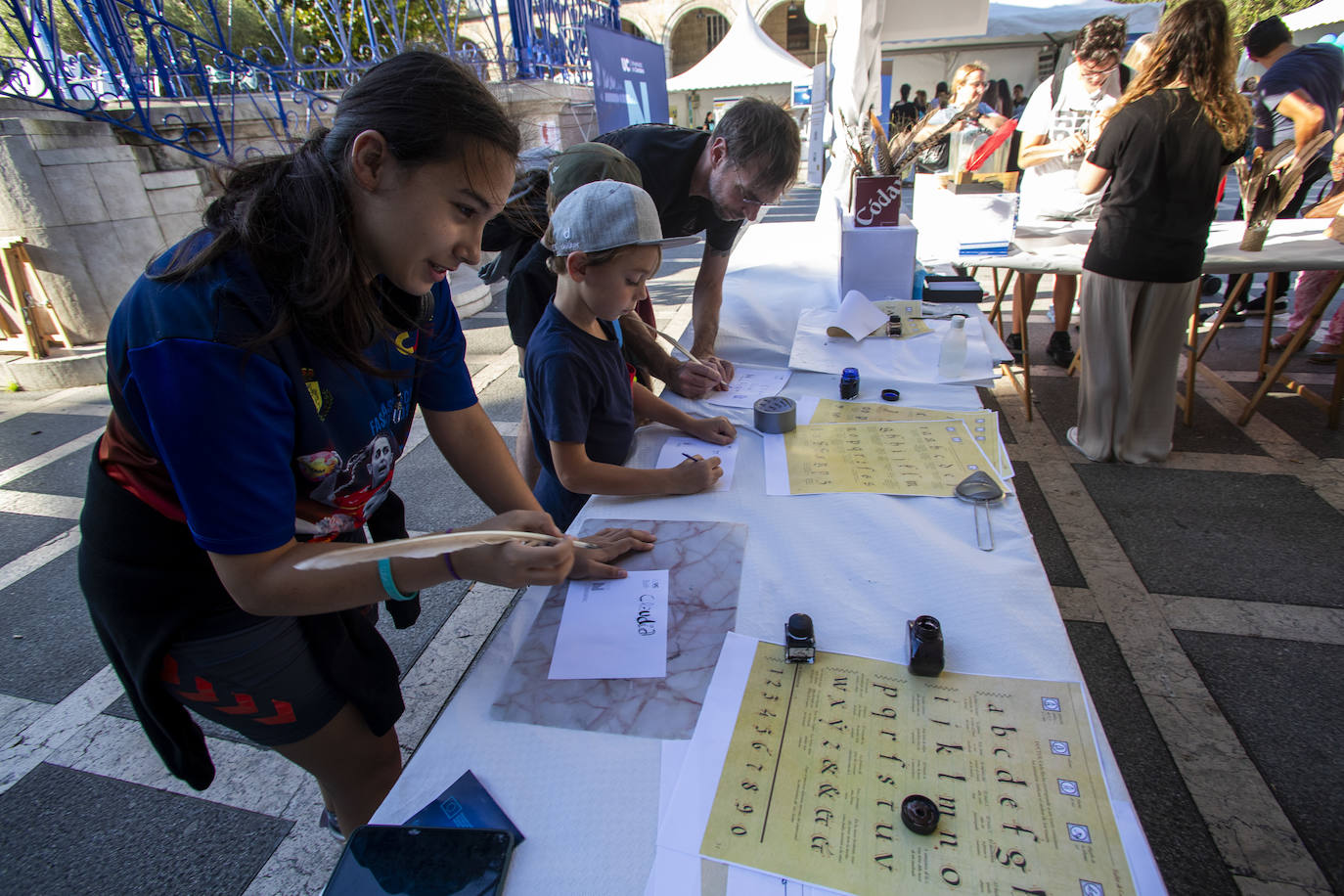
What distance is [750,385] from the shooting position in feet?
6.82

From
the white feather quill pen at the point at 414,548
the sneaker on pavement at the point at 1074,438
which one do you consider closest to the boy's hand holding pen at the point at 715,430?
the white feather quill pen at the point at 414,548

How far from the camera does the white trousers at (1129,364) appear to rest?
2.77 m

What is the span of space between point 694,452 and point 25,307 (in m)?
5.44

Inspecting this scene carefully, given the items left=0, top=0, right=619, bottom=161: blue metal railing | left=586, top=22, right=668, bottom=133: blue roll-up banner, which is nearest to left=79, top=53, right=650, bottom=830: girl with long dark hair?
left=0, top=0, right=619, bottom=161: blue metal railing

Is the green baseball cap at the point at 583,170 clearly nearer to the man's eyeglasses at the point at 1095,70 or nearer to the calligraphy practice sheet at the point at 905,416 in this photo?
the calligraphy practice sheet at the point at 905,416

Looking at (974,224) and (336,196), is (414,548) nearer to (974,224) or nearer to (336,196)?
(336,196)

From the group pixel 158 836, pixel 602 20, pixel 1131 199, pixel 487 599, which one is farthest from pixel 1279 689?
pixel 602 20

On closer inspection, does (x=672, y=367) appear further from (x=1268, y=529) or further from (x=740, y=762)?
(x=1268, y=529)

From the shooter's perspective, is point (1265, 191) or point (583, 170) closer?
point (583, 170)

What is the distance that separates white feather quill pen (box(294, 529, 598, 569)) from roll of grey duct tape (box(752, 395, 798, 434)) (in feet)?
2.80

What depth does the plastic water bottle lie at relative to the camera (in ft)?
6.46

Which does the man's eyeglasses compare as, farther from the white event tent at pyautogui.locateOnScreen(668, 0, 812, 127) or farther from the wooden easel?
the white event tent at pyautogui.locateOnScreen(668, 0, 812, 127)

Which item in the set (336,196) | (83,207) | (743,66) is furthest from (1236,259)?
(743,66)

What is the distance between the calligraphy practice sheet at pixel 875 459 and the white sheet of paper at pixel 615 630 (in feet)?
1.42
